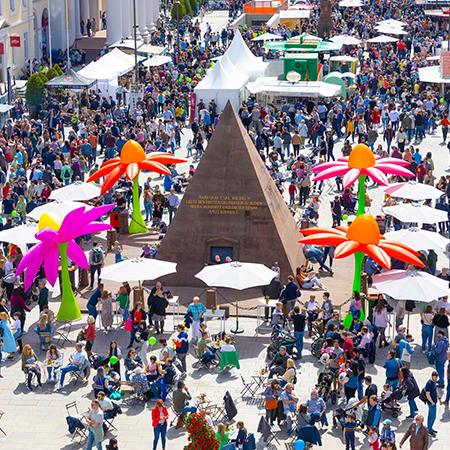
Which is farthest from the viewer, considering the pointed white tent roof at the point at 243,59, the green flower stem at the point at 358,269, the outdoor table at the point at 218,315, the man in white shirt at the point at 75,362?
the pointed white tent roof at the point at 243,59

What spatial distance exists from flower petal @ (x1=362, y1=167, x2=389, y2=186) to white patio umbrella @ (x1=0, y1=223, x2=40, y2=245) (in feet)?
28.1

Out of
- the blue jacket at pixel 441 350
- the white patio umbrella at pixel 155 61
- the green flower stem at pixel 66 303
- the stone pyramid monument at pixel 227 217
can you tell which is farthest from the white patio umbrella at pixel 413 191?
the white patio umbrella at pixel 155 61

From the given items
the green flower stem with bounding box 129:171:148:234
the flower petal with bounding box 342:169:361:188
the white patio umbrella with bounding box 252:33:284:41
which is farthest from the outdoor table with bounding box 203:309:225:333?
the white patio umbrella with bounding box 252:33:284:41

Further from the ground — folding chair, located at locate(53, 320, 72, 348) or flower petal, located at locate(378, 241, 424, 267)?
flower petal, located at locate(378, 241, 424, 267)

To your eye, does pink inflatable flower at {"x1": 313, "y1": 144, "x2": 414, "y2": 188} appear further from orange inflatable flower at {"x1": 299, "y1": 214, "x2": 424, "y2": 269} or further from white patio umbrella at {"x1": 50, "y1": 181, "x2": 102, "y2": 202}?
white patio umbrella at {"x1": 50, "y1": 181, "x2": 102, "y2": 202}

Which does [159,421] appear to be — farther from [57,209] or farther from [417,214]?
[417,214]

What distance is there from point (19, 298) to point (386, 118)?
818 inches

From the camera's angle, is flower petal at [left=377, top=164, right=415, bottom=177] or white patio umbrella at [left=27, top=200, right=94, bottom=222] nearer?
white patio umbrella at [left=27, top=200, right=94, bottom=222]

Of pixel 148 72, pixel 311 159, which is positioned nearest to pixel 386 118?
pixel 311 159

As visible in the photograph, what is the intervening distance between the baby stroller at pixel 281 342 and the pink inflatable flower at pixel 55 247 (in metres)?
4.62

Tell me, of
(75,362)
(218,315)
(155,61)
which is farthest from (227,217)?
(155,61)

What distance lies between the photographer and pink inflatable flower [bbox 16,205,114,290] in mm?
20703

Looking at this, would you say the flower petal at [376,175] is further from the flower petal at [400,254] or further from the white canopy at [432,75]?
the white canopy at [432,75]

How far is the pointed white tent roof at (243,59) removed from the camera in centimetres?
4600
